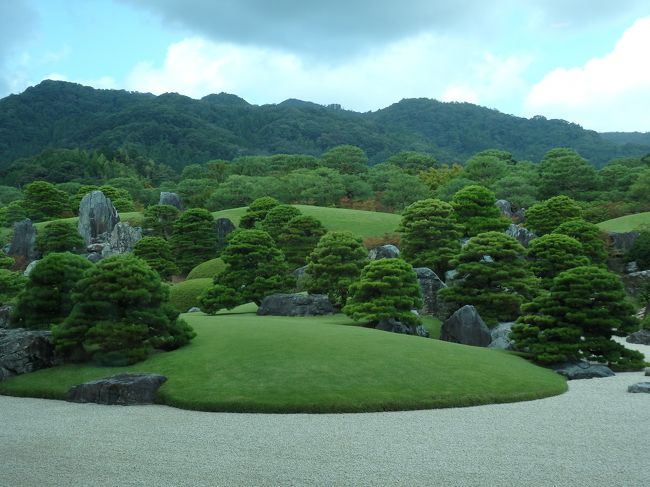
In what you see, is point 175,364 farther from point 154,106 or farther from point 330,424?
point 154,106

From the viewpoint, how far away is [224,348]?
16.8 meters

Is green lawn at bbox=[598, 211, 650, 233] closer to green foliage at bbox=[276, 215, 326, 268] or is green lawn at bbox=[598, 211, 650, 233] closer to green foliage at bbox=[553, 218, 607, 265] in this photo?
green foliage at bbox=[553, 218, 607, 265]

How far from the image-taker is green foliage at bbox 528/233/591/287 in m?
30.7

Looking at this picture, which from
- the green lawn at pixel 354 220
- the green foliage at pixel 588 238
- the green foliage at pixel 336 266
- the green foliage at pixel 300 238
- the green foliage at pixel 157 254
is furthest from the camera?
the green lawn at pixel 354 220

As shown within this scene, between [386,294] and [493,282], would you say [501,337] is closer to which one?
[493,282]

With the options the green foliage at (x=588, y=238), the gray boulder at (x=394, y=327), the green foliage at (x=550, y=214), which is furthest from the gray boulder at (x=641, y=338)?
the green foliage at (x=550, y=214)

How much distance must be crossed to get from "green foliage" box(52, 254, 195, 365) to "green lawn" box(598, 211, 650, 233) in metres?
36.8

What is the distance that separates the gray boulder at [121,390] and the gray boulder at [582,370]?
1144cm

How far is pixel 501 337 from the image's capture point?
22422mm

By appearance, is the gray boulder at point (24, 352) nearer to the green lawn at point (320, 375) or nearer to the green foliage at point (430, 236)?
the green lawn at point (320, 375)

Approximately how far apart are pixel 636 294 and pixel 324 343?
26146 millimetres

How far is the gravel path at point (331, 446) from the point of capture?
8.52 meters

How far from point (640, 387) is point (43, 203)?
59636mm

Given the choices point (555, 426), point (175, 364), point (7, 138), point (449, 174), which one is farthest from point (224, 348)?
point (7, 138)
